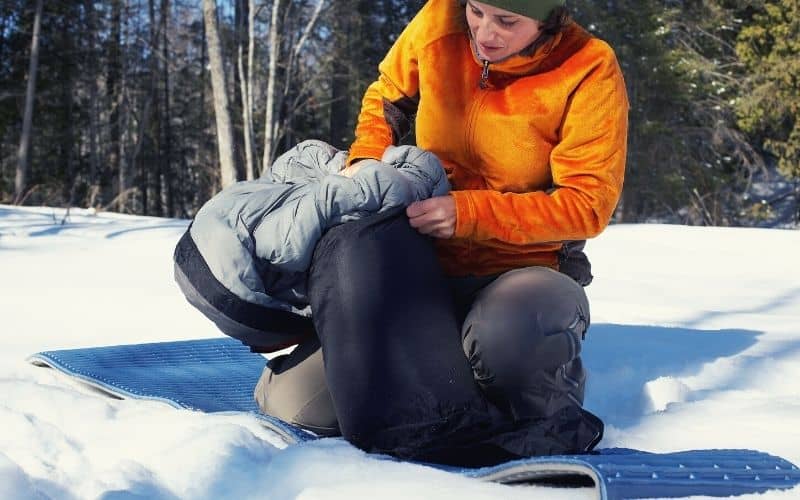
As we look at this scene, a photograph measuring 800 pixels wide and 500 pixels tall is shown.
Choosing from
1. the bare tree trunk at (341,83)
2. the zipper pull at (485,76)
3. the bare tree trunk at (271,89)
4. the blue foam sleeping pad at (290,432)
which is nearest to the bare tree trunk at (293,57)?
the bare tree trunk at (271,89)

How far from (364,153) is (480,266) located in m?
0.41

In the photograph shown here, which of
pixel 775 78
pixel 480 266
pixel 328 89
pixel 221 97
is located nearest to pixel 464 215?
pixel 480 266

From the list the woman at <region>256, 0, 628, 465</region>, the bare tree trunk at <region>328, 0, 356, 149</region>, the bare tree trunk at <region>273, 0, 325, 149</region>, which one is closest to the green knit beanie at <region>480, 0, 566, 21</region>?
the woman at <region>256, 0, 628, 465</region>

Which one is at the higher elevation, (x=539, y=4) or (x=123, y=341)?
(x=539, y=4)

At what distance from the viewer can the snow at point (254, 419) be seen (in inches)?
53.6

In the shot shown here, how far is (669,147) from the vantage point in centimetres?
1482

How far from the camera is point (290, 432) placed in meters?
1.72

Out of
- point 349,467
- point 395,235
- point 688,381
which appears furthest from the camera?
point 688,381

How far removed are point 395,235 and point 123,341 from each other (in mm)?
1408

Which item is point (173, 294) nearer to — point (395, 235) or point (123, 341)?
point (123, 341)

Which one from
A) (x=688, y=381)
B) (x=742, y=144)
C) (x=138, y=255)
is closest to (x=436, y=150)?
(x=688, y=381)

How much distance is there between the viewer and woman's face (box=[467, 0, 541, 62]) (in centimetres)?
178

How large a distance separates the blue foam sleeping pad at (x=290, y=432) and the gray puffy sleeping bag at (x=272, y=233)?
0.80 feet

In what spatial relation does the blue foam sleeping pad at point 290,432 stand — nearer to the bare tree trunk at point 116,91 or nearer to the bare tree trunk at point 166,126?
the bare tree trunk at point 116,91
